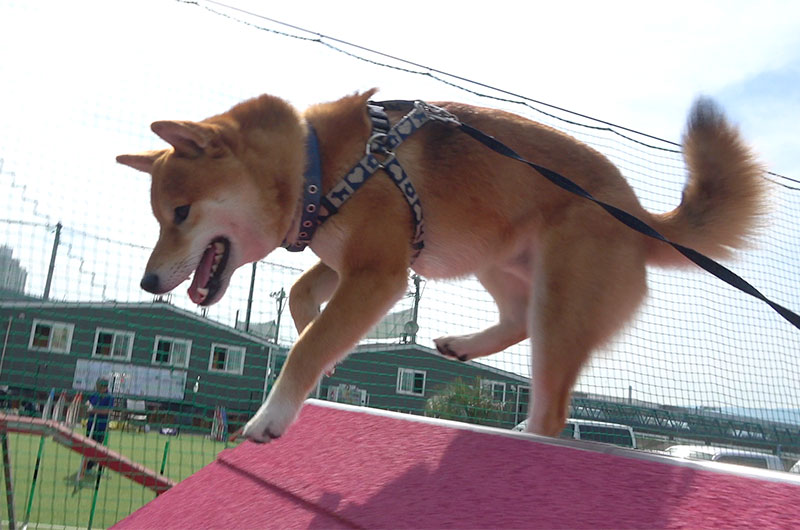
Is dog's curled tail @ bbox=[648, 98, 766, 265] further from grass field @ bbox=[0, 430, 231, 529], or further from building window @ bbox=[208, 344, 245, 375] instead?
building window @ bbox=[208, 344, 245, 375]

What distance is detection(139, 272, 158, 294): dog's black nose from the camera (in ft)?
7.55

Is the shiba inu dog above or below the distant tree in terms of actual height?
above

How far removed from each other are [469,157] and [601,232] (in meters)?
0.65

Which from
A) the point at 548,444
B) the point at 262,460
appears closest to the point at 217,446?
the point at 262,460

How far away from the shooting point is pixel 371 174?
2.50m

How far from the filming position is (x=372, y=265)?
7.64 ft

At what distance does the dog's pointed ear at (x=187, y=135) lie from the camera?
234cm

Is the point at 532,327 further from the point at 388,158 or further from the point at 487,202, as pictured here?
the point at 388,158

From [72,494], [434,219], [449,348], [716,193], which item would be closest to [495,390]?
[72,494]

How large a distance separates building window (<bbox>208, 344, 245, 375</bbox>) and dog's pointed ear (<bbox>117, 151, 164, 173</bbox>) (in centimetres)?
1280

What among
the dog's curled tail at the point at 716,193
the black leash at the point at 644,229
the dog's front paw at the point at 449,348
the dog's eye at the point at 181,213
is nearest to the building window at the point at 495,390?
the dog's front paw at the point at 449,348

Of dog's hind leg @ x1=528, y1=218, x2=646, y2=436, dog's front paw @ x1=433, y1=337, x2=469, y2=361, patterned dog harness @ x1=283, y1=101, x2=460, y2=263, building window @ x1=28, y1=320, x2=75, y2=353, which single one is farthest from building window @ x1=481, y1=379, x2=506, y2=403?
patterned dog harness @ x1=283, y1=101, x2=460, y2=263

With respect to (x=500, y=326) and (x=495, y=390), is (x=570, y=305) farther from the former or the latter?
(x=495, y=390)

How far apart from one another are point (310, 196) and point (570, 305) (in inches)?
44.0
